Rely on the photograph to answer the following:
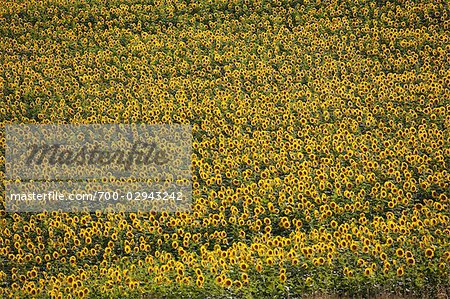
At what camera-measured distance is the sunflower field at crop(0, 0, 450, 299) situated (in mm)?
8500

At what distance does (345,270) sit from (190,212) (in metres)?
2.75

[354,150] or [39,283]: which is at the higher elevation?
[354,150]

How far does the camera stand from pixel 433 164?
1109 centimetres

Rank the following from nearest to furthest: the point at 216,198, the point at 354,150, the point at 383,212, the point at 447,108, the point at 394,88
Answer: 1. the point at 383,212
2. the point at 216,198
3. the point at 354,150
4. the point at 447,108
5. the point at 394,88

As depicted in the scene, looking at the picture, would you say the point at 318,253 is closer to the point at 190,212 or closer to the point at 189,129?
the point at 190,212

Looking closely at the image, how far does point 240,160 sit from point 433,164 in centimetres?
308

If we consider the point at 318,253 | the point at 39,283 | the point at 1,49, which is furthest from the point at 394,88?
the point at 1,49

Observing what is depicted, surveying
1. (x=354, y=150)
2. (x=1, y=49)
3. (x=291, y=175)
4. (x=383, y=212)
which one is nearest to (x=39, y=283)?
(x=291, y=175)

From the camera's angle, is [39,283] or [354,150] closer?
[39,283]

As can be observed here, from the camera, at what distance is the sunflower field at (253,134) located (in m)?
8.50

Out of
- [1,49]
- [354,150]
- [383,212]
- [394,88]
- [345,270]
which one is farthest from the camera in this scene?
[1,49]

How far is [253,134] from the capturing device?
12.5m

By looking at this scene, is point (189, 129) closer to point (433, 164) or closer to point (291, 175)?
point (291, 175)

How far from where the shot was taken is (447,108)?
1271 cm
